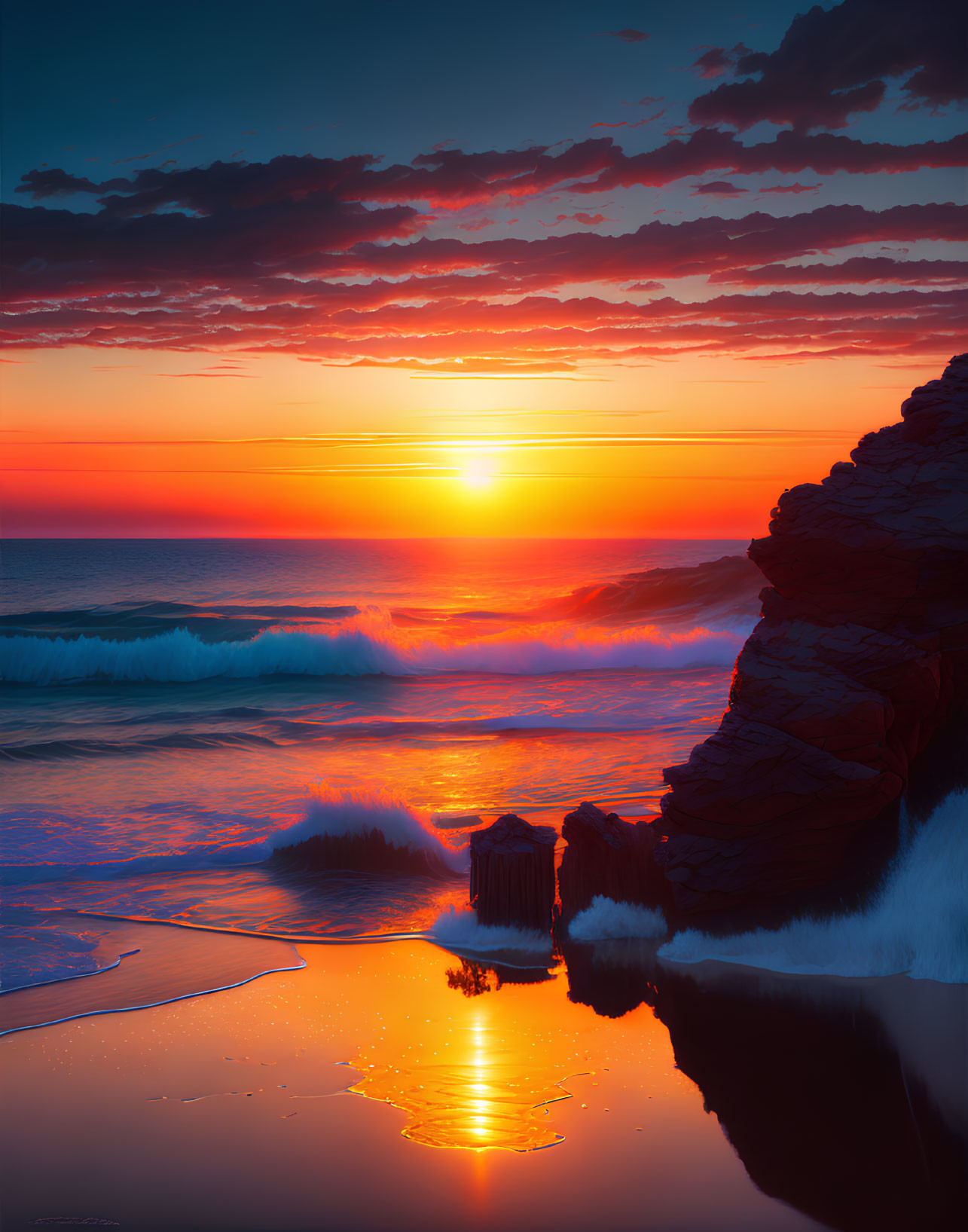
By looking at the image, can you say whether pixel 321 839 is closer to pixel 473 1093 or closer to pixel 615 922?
pixel 615 922

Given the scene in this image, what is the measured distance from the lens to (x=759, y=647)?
532cm

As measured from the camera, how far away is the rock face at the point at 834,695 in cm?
470

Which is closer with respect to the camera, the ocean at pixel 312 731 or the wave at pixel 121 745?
the ocean at pixel 312 731

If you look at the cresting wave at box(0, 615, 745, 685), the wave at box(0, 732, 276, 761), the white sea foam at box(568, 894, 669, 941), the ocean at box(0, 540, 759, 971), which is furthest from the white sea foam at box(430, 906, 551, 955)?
the cresting wave at box(0, 615, 745, 685)

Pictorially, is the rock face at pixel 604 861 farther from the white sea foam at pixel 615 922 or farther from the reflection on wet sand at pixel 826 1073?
the reflection on wet sand at pixel 826 1073

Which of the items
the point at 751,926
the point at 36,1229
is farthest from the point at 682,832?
the point at 36,1229

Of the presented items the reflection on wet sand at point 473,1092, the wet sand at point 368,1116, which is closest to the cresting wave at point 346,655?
the wet sand at point 368,1116

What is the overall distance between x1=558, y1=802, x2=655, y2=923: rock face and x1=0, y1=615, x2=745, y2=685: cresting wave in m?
17.4

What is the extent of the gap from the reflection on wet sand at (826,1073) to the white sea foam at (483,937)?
0.77ft

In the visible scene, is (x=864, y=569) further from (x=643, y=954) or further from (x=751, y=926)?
(x=643, y=954)

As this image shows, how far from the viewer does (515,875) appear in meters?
5.21

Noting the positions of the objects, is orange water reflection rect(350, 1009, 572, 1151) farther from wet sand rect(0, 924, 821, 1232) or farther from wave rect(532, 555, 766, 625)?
wave rect(532, 555, 766, 625)

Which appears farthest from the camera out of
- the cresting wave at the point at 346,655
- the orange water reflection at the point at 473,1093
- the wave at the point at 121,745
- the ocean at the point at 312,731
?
the cresting wave at the point at 346,655

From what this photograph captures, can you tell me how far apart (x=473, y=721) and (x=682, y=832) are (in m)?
10.0
